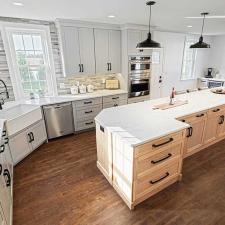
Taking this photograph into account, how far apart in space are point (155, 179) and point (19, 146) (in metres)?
2.27

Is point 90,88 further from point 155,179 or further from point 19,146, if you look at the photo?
point 155,179

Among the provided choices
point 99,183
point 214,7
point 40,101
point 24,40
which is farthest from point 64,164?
point 214,7

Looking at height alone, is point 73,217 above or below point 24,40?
below

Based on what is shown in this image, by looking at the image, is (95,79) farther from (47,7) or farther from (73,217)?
(73,217)

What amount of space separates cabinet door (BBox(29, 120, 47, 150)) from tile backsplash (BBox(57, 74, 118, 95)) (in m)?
1.09

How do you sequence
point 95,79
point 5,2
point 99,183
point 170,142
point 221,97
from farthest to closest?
point 95,79
point 221,97
point 99,183
point 5,2
point 170,142

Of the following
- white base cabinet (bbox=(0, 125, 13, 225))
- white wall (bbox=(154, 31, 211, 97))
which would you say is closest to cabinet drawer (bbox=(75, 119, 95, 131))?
white base cabinet (bbox=(0, 125, 13, 225))

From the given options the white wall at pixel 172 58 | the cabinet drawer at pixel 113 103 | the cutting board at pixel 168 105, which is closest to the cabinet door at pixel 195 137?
the cutting board at pixel 168 105

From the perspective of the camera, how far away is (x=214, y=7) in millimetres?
2586

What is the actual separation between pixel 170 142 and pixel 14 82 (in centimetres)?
332

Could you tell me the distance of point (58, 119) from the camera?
3.54 meters

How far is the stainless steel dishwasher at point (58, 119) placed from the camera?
3412 mm

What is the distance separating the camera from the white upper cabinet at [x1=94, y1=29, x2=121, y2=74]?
390cm

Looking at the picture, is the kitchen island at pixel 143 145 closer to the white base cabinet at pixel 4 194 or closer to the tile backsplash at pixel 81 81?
the white base cabinet at pixel 4 194
